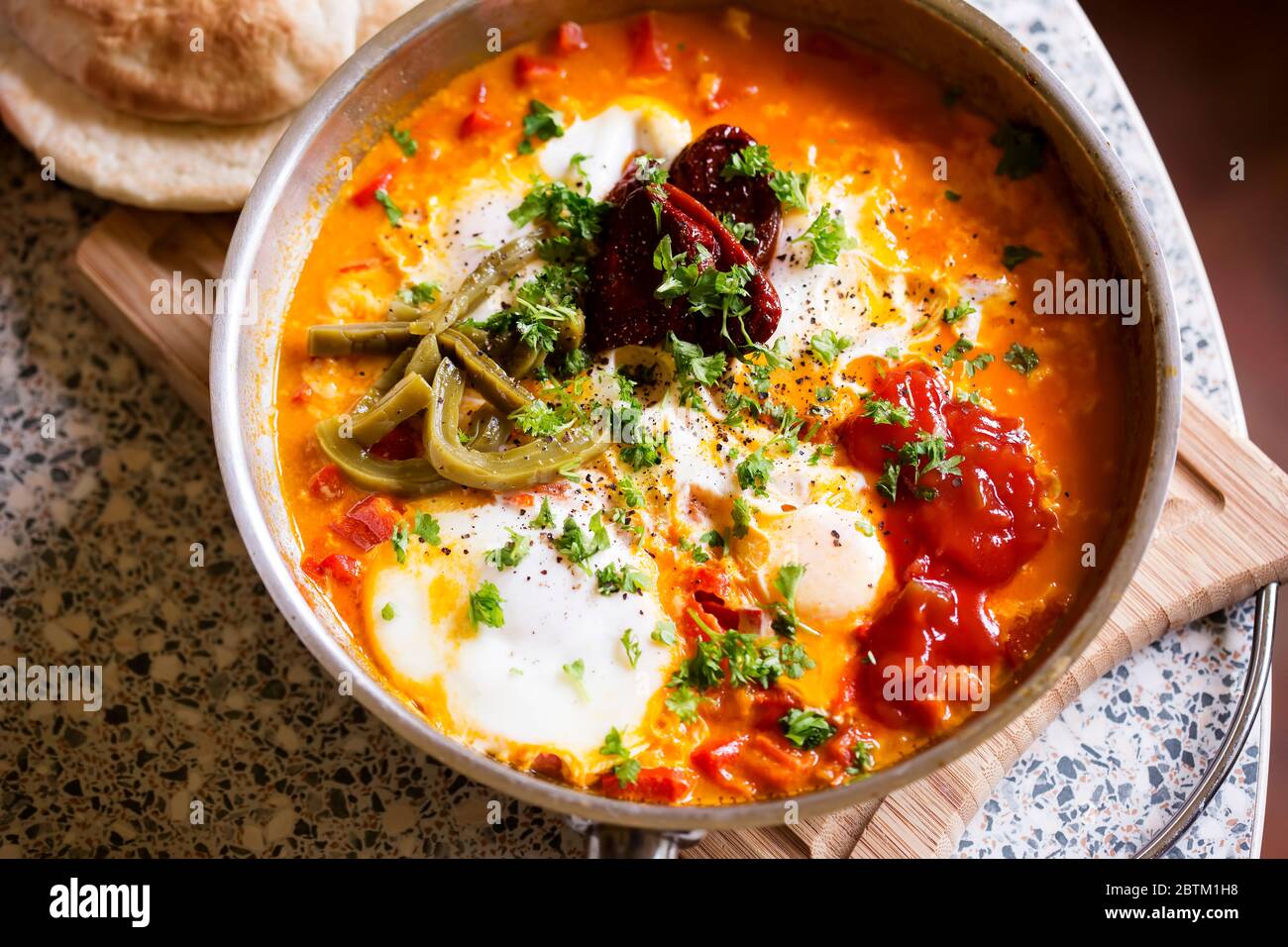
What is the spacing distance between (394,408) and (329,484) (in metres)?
0.34

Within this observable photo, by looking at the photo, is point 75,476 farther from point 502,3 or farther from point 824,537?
point 824,537

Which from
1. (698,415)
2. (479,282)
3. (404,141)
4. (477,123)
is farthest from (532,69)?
(698,415)

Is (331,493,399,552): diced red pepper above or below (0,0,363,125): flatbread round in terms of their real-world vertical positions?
below

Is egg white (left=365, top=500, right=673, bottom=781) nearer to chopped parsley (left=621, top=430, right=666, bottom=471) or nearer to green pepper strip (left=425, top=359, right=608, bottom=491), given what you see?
green pepper strip (left=425, top=359, right=608, bottom=491)

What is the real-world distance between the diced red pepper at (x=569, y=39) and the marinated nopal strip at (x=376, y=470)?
1.57 metres

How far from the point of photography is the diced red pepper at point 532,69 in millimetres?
4289

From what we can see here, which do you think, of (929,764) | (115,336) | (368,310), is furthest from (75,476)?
(929,764)

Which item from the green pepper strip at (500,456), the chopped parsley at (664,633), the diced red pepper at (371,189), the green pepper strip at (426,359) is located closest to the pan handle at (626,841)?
the chopped parsley at (664,633)

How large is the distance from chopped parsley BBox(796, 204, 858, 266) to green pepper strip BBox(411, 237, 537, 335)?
2.96 feet

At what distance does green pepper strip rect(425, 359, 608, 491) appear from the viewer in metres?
3.68

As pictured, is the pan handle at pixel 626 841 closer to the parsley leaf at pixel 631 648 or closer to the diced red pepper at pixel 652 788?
the diced red pepper at pixel 652 788

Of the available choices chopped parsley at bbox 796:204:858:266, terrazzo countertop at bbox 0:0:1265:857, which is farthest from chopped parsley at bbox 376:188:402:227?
chopped parsley at bbox 796:204:858:266

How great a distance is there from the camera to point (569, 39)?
14.1 ft

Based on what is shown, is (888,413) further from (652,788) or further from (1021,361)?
(652,788)
